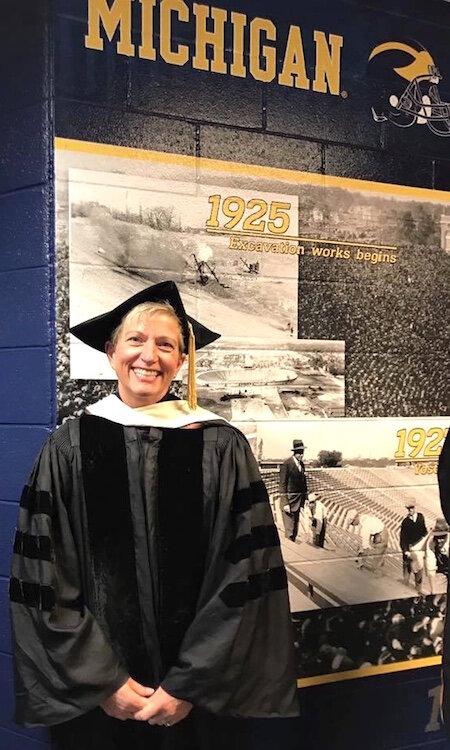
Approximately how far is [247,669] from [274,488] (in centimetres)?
62

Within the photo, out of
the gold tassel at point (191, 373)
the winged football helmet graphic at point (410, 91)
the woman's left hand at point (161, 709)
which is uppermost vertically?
the winged football helmet graphic at point (410, 91)

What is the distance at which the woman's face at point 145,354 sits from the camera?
229cm

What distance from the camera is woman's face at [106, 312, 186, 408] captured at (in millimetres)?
2295

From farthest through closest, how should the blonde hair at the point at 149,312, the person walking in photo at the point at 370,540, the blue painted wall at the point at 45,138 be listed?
the person walking in photo at the point at 370,540 → the blue painted wall at the point at 45,138 → the blonde hair at the point at 149,312

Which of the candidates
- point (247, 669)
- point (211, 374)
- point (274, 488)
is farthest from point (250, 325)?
point (247, 669)

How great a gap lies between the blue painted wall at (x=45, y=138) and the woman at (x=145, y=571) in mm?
224

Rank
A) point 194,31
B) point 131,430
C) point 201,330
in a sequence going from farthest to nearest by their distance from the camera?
point 194,31
point 201,330
point 131,430

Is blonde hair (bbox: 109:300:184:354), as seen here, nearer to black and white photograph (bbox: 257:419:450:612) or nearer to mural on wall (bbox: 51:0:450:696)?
mural on wall (bbox: 51:0:450:696)

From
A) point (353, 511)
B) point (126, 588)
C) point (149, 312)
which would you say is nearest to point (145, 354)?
point (149, 312)

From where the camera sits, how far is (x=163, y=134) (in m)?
2.62

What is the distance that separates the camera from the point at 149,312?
2301 millimetres

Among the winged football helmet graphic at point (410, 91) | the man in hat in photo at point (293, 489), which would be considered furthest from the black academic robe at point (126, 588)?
the winged football helmet graphic at point (410, 91)

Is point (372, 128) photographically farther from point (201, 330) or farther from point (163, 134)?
point (201, 330)

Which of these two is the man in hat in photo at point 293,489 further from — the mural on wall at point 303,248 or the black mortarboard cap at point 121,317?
the black mortarboard cap at point 121,317
